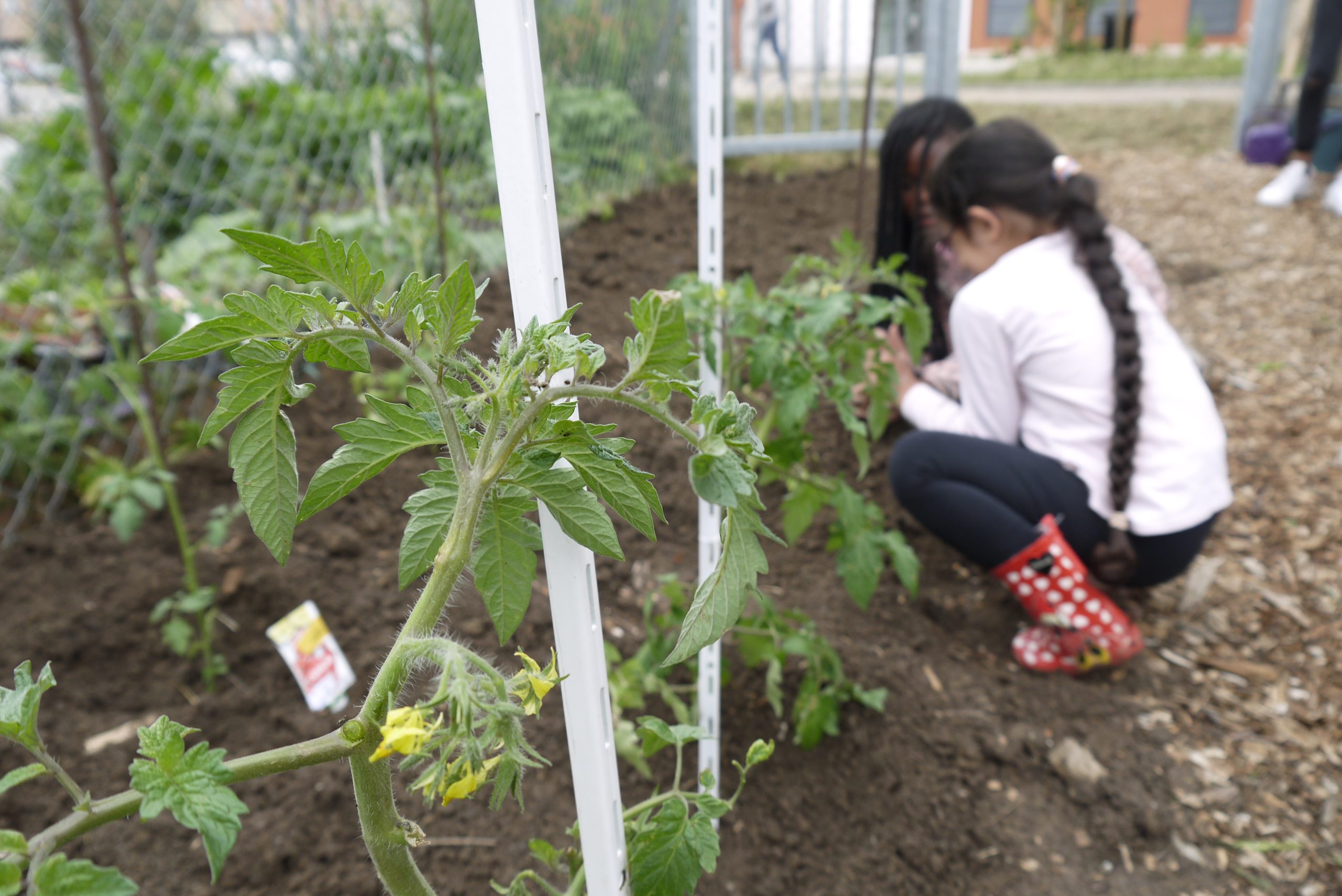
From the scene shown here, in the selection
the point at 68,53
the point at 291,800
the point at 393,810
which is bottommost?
the point at 291,800

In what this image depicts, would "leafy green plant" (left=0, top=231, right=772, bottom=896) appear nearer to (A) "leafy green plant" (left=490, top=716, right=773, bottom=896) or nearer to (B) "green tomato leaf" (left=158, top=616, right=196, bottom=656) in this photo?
(A) "leafy green plant" (left=490, top=716, right=773, bottom=896)

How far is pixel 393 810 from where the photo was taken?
73 cm

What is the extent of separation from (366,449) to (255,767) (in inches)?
9.1

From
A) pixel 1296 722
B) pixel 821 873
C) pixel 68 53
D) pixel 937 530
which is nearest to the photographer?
pixel 821 873

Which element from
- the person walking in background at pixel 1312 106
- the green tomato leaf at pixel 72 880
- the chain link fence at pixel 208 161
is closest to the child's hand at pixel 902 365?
the chain link fence at pixel 208 161

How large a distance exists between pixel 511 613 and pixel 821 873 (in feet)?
3.14

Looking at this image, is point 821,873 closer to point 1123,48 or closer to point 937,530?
point 937,530

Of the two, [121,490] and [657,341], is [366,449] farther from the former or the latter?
[121,490]

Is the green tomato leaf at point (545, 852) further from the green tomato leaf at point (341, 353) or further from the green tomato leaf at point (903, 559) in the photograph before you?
the green tomato leaf at point (903, 559)

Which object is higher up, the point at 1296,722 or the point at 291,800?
the point at 291,800

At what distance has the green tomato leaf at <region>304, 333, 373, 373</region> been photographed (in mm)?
668

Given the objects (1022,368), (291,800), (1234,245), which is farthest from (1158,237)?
(291,800)

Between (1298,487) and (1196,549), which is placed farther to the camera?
(1298,487)

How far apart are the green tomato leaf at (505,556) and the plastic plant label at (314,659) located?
1.09 metres
